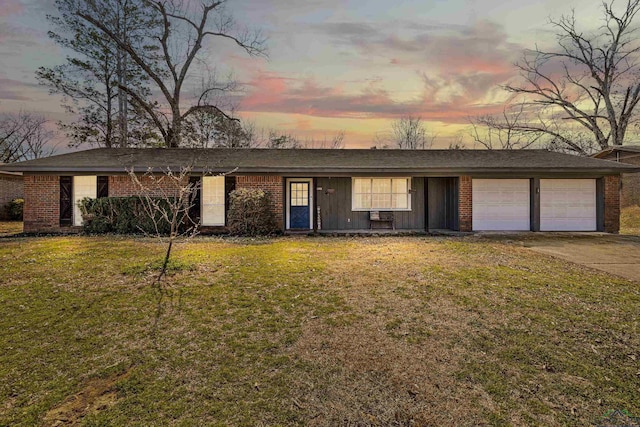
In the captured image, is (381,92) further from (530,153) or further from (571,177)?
(571,177)

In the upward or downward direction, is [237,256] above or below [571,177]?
below

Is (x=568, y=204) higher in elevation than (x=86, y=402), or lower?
higher

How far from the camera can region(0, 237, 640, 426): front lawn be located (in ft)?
8.20

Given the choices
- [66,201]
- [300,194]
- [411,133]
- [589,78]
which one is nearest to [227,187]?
[300,194]

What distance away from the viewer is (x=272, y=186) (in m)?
11.8

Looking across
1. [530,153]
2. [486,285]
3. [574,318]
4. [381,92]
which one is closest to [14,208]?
[381,92]

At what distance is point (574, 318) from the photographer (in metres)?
4.12

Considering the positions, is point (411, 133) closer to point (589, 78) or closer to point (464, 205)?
point (589, 78)

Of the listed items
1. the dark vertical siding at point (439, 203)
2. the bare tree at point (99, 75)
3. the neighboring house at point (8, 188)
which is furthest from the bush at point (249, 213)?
the bare tree at point (99, 75)

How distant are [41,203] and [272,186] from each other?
8075mm

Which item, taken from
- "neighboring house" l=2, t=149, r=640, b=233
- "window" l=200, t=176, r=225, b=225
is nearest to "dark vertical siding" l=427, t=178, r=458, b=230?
"neighboring house" l=2, t=149, r=640, b=233

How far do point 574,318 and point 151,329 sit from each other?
5096 millimetres

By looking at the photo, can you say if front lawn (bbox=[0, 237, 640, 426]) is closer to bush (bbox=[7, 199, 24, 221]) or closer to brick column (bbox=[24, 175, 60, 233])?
brick column (bbox=[24, 175, 60, 233])

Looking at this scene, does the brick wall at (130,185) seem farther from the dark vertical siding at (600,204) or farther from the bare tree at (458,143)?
the bare tree at (458,143)
